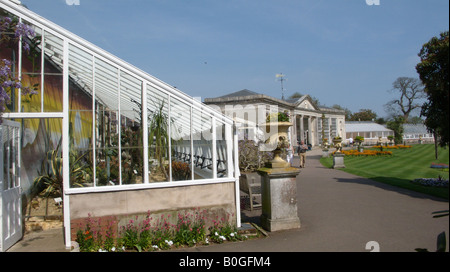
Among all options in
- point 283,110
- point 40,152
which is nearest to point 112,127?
point 40,152

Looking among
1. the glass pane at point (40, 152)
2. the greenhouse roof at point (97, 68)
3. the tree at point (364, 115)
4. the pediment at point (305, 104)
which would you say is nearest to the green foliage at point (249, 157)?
the glass pane at point (40, 152)

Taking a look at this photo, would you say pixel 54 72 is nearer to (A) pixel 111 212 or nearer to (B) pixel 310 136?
(A) pixel 111 212

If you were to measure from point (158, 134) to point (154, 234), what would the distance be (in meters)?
1.95

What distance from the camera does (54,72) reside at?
20.9 feet

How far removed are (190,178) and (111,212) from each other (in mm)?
1662

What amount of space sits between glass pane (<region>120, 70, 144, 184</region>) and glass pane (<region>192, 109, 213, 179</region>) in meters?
1.19

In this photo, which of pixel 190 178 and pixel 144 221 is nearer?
pixel 144 221

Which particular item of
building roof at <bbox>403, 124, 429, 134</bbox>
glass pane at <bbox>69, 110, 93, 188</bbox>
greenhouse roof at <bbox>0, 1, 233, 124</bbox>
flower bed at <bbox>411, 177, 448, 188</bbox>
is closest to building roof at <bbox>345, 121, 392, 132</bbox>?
building roof at <bbox>403, 124, 429, 134</bbox>

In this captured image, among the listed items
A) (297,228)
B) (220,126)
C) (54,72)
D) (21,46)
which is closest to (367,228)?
(297,228)

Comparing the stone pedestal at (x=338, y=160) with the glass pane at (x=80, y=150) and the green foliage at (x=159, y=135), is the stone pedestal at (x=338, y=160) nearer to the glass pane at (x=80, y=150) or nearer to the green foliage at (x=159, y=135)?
the green foliage at (x=159, y=135)

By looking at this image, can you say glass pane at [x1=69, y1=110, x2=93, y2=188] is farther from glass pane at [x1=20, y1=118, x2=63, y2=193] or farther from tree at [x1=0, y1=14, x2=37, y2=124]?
glass pane at [x1=20, y1=118, x2=63, y2=193]

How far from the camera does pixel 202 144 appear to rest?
7762mm

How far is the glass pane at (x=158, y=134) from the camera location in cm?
646

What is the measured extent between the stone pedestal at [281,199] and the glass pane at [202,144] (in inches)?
56.5
